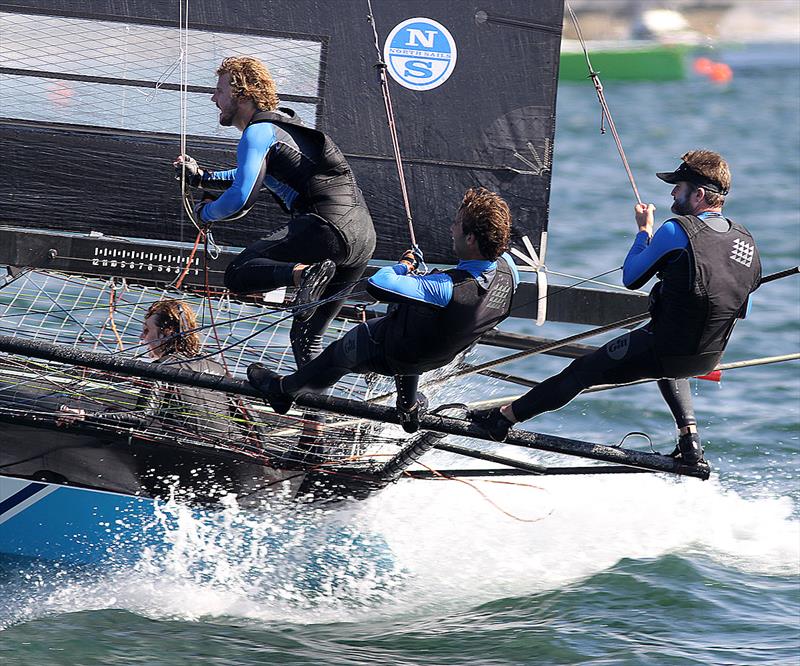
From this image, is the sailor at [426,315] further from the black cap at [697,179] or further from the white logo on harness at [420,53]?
the white logo on harness at [420,53]

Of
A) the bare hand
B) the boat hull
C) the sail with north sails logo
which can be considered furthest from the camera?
the boat hull

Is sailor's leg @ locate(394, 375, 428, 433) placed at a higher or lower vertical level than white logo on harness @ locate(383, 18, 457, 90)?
lower

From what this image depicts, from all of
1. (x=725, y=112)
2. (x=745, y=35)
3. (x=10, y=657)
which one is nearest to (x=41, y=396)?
(x=10, y=657)

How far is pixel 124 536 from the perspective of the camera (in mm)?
4727

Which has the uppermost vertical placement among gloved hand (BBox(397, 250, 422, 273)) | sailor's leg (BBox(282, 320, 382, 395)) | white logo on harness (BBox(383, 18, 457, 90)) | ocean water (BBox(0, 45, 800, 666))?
white logo on harness (BBox(383, 18, 457, 90))

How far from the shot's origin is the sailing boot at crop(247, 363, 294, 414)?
4.06 meters

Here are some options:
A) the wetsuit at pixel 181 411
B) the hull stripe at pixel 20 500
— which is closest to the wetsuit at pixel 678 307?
the wetsuit at pixel 181 411

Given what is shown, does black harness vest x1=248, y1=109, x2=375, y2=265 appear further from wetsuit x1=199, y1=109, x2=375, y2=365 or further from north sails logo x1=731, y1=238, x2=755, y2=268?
north sails logo x1=731, y1=238, x2=755, y2=268

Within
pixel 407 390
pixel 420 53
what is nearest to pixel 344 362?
pixel 407 390

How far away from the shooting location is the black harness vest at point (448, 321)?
3.72 m

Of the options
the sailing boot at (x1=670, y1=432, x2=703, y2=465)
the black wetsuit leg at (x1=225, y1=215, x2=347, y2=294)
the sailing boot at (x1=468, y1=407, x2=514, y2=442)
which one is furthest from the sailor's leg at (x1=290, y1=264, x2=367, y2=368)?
the sailing boot at (x1=670, y1=432, x2=703, y2=465)

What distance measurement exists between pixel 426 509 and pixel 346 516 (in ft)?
1.80

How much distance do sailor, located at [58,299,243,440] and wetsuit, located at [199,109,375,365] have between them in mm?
373

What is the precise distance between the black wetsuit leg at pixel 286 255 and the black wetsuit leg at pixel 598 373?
789 millimetres
